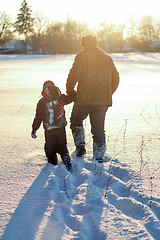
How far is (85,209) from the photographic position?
7.09 feet

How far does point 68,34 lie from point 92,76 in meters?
44.2

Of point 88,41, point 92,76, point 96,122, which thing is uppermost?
point 88,41

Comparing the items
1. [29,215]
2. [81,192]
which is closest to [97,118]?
[81,192]

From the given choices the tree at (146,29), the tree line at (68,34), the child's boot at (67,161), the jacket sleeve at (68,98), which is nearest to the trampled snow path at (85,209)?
the child's boot at (67,161)

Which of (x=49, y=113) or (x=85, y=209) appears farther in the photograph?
(x=49, y=113)

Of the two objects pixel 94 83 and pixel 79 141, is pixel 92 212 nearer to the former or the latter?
pixel 79 141

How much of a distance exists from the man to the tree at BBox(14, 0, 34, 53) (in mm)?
50834

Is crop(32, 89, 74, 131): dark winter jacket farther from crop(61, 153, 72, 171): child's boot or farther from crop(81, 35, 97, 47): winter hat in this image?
crop(81, 35, 97, 47): winter hat

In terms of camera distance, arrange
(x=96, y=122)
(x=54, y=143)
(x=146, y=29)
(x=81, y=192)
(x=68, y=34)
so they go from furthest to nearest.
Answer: (x=146, y=29) < (x=68, y=34) < (x=96, y=122) < (x=54, y=143) < (x=81, y=192)

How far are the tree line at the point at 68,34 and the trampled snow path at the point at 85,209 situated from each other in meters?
40.4

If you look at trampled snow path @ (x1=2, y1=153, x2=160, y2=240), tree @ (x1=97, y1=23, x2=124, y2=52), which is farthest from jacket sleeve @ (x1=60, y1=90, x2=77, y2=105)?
tree @ (x1=97, y1=23, x2=124, y2=52)

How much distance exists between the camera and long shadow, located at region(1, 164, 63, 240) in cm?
182

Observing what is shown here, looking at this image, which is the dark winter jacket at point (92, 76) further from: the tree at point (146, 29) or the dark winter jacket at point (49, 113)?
the tree at point (146, 29)

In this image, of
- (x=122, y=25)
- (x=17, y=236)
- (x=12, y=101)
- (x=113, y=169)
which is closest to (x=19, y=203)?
(x=17, y=236)
